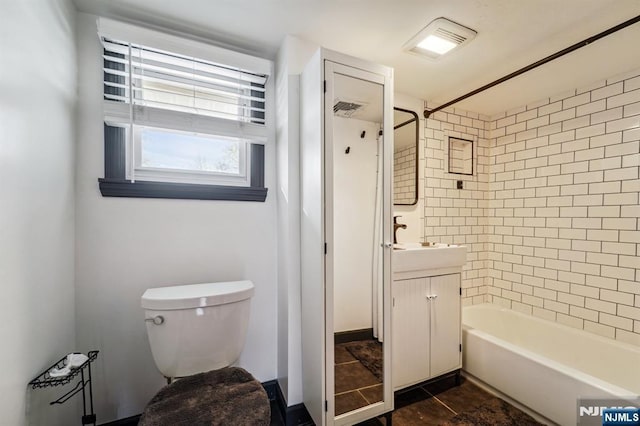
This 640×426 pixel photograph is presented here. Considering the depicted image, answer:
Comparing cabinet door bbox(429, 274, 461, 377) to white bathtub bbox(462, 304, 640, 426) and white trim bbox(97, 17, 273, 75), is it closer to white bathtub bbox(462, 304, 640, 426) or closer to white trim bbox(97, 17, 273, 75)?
white bathtub bbox(462, 304, 640, 426)

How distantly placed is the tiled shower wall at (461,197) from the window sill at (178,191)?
162 centimetres

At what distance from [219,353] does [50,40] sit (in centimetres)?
161

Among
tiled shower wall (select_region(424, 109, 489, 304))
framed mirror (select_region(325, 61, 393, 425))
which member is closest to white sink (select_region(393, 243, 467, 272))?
framed mirror (select_region(325, 61, 393, 425))

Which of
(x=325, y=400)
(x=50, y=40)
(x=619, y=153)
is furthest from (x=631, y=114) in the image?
(x=50, y=40)

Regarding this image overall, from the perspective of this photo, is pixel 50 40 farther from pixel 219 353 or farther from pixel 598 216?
pixel 598 216

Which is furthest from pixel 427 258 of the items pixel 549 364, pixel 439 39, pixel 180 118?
pixel 180 118

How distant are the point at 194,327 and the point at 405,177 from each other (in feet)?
6.23

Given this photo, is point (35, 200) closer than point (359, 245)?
Yes

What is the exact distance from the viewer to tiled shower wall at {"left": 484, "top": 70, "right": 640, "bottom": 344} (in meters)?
1.89

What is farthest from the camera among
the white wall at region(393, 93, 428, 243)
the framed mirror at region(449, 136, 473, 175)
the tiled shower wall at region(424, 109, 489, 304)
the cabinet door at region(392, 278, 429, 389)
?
the framed mirror at region(449, 136, 473, 175)

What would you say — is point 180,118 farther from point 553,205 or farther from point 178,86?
point 553,205

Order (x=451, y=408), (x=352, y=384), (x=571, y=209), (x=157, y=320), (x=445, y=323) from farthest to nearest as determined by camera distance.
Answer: (x=571, y=209)
(x=445, y=323)
(x=451, y=408)
(x=352, y=384)
(x=157, y=320)

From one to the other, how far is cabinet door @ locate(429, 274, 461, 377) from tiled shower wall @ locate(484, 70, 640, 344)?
1020 millimetres

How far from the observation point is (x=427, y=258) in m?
1.81
